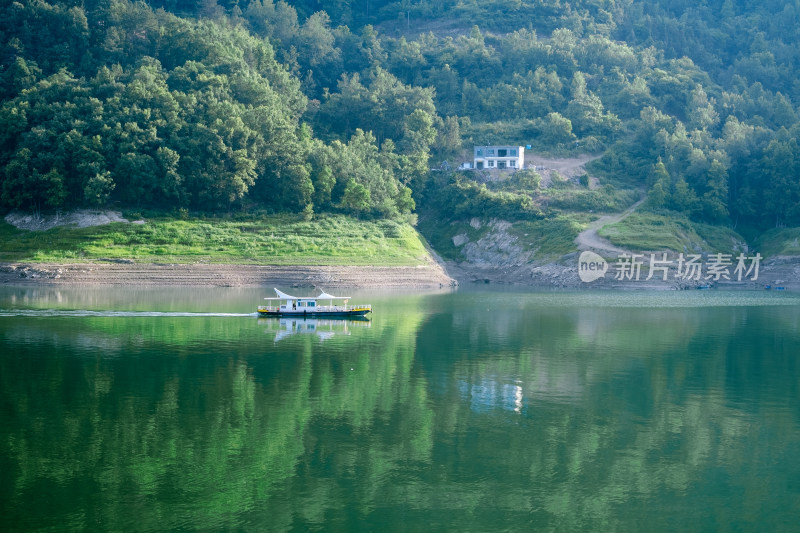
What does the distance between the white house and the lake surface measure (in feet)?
272

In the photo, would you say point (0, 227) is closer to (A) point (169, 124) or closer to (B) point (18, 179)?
(B) point (18, 179)

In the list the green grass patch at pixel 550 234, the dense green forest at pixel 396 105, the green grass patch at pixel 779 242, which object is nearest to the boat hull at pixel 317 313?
the dense green forest at pixel 396 105

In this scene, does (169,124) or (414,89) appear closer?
(169,124)

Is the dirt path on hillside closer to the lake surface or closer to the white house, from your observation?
the white house

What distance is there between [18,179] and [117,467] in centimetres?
8144

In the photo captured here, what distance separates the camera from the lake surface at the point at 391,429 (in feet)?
72.2

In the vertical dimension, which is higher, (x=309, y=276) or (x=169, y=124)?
(x=169, y=124)

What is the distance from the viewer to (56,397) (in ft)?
107

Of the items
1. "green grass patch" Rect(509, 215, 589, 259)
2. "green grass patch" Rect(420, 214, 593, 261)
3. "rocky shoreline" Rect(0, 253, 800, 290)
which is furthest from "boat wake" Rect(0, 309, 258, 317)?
"green grass patch" Rect(420, 214, 593, 261)

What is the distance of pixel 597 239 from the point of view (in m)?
111

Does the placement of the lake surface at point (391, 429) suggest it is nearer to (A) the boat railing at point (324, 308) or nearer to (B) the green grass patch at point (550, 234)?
(A) the boat railing at point (324, 308)

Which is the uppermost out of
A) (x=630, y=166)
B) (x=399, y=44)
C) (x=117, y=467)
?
(x=399, y=44)

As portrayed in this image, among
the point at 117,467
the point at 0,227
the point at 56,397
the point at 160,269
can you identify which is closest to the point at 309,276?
the point at 160,269

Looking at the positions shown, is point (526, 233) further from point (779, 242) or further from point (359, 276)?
point (779, 242)
